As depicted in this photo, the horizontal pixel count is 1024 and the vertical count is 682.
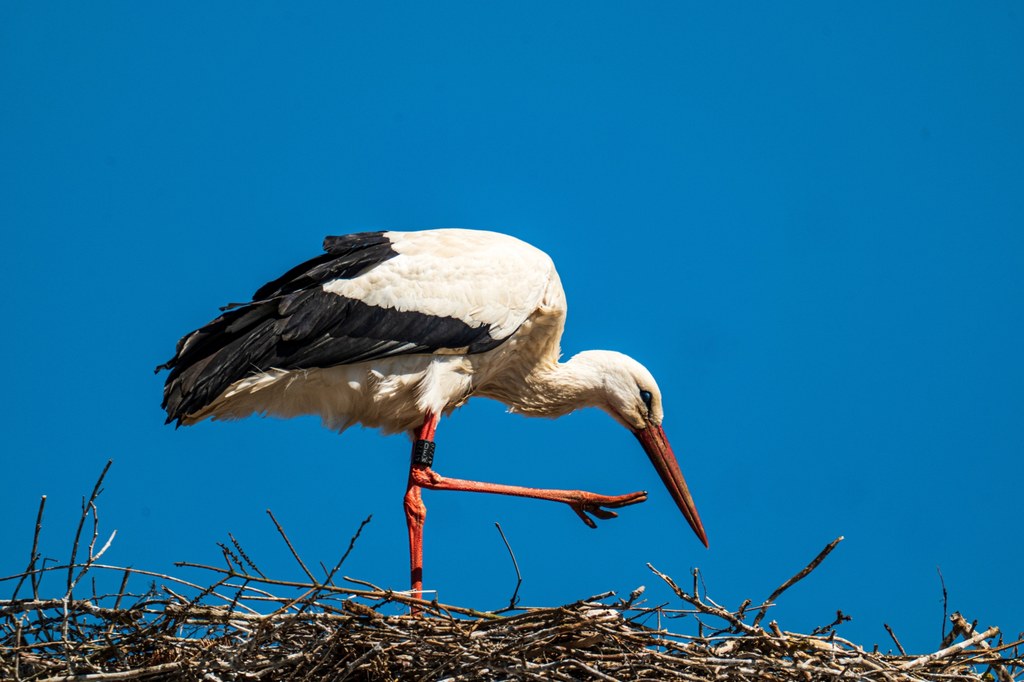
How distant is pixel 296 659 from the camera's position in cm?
418

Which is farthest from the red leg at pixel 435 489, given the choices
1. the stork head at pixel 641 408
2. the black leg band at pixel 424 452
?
the stork head at pixel 641 408

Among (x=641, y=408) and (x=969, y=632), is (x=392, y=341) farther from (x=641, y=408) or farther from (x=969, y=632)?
(x=969, y=632)

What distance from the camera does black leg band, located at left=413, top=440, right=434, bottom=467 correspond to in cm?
595

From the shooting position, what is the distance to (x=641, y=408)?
6344 mm

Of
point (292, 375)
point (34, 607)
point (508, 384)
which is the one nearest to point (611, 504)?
point (508, 384)

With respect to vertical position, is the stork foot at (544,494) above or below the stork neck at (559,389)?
below

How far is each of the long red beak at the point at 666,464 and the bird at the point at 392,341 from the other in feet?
1.99

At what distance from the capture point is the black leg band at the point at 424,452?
595 centimetres

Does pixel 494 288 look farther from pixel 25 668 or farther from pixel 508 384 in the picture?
pixel 25 668

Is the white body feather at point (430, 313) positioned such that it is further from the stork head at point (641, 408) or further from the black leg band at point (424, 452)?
the stork head at point (641, 408)

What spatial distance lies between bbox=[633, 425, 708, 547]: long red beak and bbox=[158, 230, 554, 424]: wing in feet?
2.95

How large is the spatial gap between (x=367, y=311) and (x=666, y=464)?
62.7 inches

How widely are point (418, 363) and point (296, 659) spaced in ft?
6.01

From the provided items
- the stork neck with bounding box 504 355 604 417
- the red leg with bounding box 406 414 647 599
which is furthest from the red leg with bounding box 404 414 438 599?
the stork neck with bounding box 504 355 604 417
